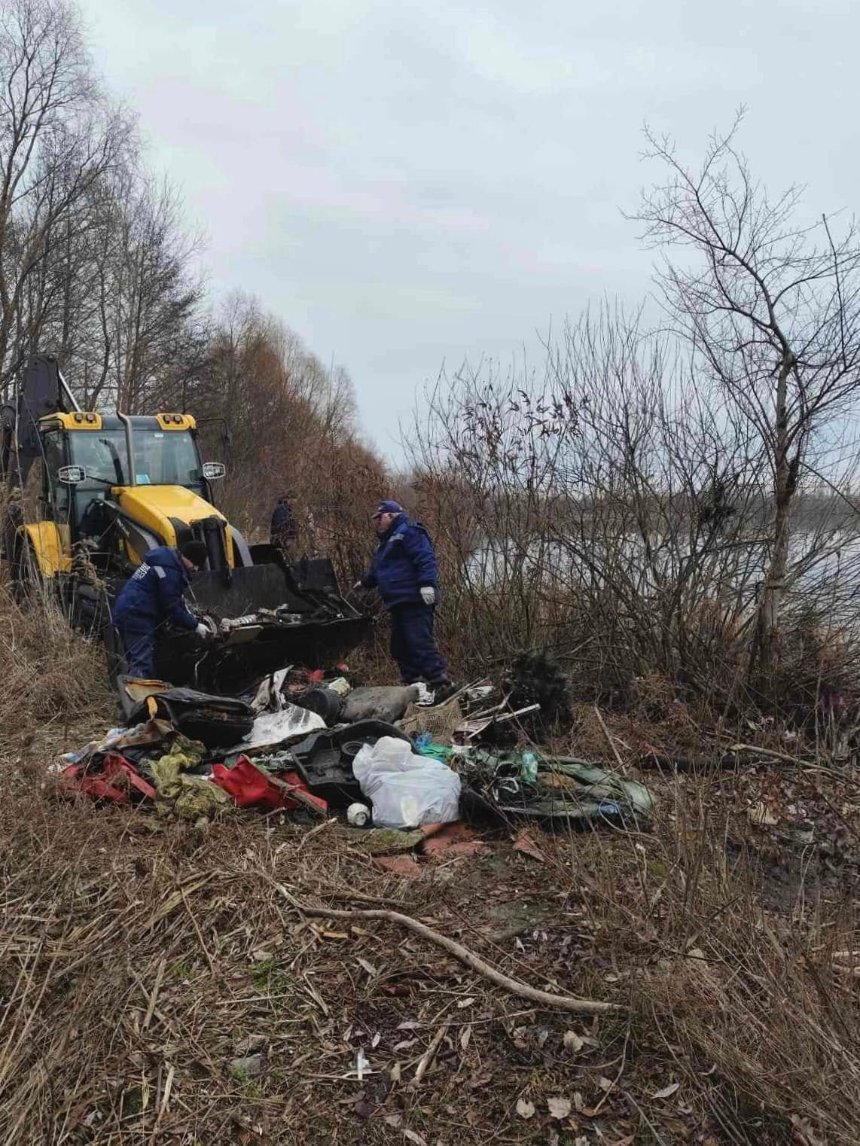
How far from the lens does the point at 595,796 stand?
12.8ft

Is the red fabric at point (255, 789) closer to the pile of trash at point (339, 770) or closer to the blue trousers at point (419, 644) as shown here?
the pile of trash at point (339, 770)

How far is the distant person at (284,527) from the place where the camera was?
29.6ft

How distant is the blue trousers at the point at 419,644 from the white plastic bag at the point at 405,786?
2.41 metres

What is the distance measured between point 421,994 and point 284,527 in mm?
6857

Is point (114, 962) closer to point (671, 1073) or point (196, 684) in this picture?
point (671, 1073)

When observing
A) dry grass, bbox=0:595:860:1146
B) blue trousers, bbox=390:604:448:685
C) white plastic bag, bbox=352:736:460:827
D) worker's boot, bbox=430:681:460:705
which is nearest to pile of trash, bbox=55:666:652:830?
white plastic bag, bbox=352:736:460:827

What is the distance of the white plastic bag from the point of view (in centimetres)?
403

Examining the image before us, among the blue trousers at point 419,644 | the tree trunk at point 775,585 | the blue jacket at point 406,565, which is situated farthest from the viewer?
the blue trousers at point 419,644

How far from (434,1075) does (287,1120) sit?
0.46 metres

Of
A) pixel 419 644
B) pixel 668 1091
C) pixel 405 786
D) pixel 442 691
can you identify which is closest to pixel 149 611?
pixel 419 644

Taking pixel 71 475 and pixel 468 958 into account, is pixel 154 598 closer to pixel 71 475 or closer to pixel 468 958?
pixel 71 475

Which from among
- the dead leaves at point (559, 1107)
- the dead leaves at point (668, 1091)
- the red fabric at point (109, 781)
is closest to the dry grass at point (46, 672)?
the red fabric at point (109, 781)

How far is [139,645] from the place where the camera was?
596 cm

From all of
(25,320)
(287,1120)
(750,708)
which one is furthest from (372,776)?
(25,320)
